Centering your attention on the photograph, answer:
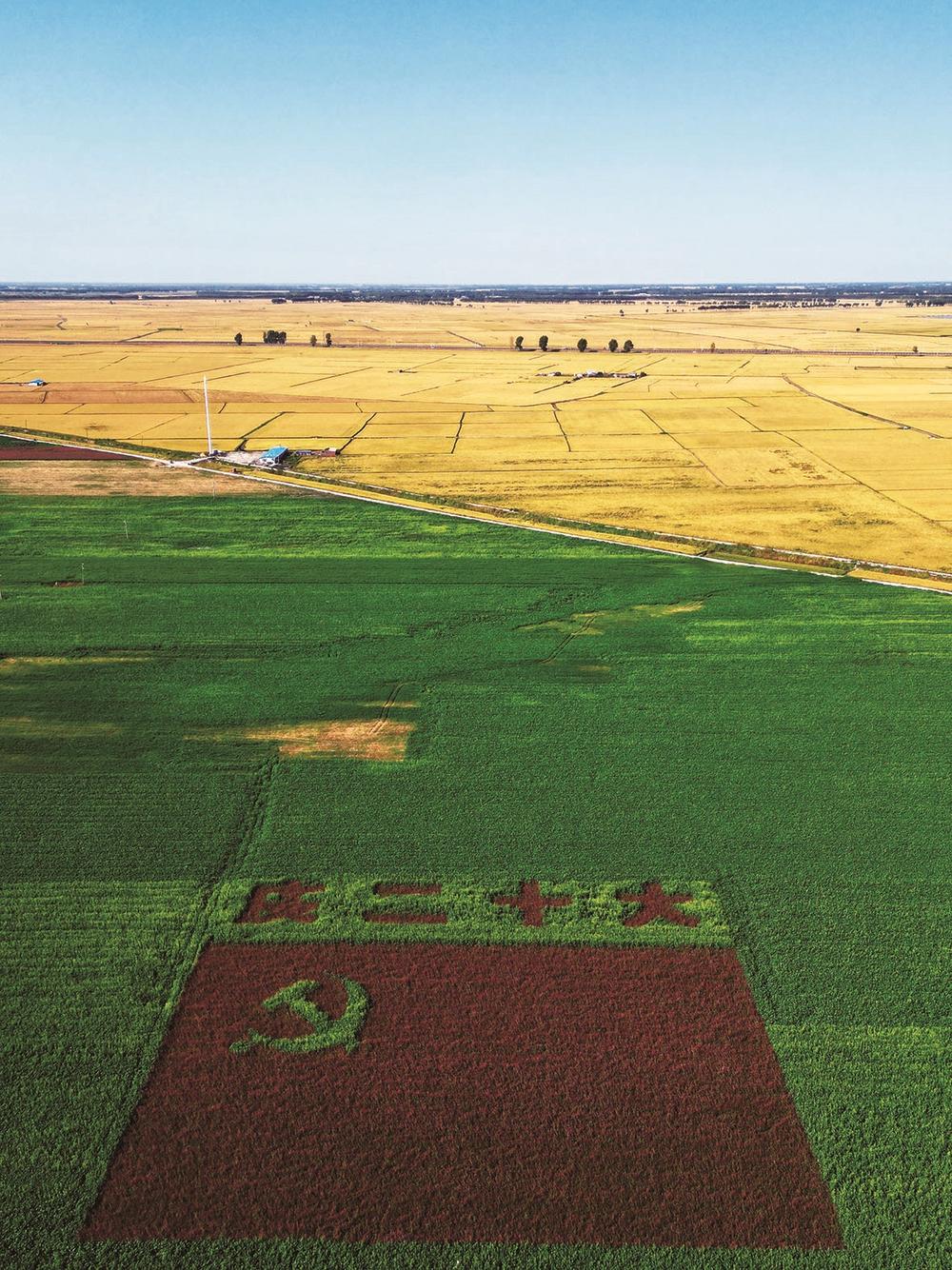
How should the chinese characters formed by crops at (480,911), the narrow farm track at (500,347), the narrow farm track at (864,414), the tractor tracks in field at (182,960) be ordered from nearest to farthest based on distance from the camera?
the tractor tracks in field at (182,960)
the chinese characters formed by crops at (480,911)
the narrow farm track at (864,414)
the narrow farm track at (500,347)

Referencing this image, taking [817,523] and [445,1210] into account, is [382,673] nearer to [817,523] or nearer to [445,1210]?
[445,1210]

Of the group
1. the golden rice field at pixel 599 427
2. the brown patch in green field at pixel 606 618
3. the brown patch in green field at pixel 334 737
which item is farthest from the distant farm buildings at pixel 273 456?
the brown patch in green field at pixel 334 737

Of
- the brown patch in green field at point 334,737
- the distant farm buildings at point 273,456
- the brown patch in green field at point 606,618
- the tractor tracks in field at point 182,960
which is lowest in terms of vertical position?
the tractor tracks in field at point 182,960

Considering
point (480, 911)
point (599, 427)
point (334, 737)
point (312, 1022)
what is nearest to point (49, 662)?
point (334, 737)

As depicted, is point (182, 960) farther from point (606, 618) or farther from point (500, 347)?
point (500, 347)

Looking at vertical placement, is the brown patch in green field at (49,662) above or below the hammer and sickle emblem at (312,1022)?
above

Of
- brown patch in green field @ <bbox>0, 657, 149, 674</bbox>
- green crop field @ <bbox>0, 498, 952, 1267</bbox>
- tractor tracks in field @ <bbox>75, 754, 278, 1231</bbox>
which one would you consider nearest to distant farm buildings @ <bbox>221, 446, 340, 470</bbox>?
green crop field @ <bbox>0, 498, 952, 1267</bbox>

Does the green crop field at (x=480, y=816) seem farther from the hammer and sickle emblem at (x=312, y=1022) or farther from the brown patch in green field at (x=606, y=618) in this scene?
the hammer and sickle emblem at (x=312, y=1022)

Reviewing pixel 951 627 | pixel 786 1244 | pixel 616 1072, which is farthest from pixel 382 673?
pixel 951 627
